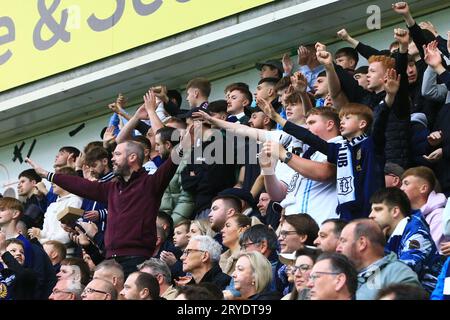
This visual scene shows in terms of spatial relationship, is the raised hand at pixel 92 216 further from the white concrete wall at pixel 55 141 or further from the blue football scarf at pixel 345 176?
the blue football scarf at pixel 345 176

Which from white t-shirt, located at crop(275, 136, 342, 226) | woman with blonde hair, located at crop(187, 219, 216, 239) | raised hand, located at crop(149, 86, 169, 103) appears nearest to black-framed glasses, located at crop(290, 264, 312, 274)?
white t-shirt, located at crop(275, 136, 342, 226)

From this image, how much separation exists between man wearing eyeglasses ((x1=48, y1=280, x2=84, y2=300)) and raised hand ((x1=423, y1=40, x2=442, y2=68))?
3.40 meters

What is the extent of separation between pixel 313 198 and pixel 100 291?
1.76 meters

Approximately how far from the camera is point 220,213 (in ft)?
34.3

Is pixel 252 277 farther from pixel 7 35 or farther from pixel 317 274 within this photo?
pixel 7 35

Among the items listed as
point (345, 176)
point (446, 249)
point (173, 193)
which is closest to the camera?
point (446, 249)

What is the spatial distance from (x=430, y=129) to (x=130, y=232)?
8.67 feet

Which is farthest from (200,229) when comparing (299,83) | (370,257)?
(370,257)

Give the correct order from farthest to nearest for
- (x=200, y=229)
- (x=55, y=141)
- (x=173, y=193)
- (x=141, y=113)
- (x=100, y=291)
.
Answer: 1. (x=55, y=141)
2. (x=141, y=113)
3. (x=173, y=193)
4. (x=200, y=229)
5. (x=100, y=291)

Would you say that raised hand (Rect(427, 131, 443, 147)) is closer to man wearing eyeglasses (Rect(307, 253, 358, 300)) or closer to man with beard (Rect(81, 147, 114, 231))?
man wearing eyeglasses (Rect(307, 253, 358, 300))

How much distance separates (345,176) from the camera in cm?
923

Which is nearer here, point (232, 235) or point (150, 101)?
point (232, 235)
